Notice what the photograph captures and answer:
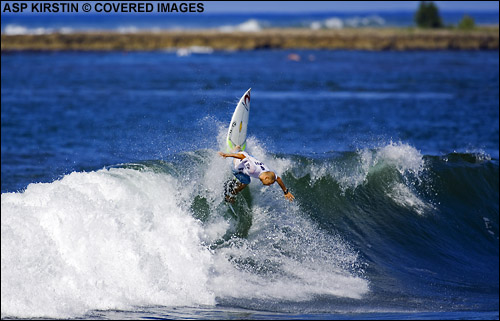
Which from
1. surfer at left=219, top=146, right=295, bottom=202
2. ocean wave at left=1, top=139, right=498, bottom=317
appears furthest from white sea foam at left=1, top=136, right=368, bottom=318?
surfer at left=219, top=146, right=295, bottom=202

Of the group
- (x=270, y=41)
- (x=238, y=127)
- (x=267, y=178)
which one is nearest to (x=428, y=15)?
(x=270, y=41)

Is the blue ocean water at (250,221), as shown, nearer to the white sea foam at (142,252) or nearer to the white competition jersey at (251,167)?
the white sea foam at (142,252)

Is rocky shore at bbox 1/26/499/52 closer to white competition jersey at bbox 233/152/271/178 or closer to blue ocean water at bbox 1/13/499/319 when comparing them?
blue ocean water at bbox 1/13/499/319

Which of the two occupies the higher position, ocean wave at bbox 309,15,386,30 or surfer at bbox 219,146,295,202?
ocean wave at bbox 309,15,386,30

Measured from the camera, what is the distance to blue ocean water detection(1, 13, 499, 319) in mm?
9250

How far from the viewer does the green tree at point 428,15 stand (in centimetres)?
7531

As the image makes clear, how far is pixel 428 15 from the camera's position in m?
75.4

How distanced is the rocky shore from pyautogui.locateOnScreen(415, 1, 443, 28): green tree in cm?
231

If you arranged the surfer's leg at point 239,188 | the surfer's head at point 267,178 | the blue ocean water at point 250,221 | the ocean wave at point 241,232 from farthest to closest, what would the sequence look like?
the surfer's leg at point 239,188
the surfer's head at point 267,178
the blue ocean water at point 250,221
the ocean wave at point 241,232

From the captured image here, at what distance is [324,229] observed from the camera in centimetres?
1305

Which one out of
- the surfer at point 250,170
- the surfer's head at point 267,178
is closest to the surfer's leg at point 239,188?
the surfer at point 250,170

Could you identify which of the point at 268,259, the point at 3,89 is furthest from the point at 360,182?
the point at 3,89

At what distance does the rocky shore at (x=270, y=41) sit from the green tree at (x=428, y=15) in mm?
2305

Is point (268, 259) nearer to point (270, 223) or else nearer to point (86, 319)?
point (270, 223)
